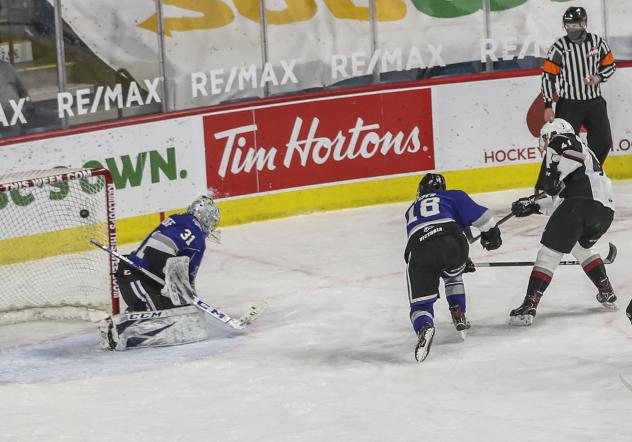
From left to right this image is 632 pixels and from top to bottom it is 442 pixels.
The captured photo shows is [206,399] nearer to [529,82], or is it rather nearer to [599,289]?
[599,289]

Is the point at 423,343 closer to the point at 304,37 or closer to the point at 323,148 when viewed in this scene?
Result: the point at 323,148

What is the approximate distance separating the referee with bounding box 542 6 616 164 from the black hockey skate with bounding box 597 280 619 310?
2233 millimetres

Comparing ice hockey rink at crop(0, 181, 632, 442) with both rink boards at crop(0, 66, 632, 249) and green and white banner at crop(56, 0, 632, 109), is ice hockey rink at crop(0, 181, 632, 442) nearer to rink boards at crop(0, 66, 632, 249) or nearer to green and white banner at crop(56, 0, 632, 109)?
rink boards at crop(0, 66, 632, 249)

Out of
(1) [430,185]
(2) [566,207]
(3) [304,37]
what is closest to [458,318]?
(1) [430,185]

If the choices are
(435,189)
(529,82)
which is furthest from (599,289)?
(529,82)

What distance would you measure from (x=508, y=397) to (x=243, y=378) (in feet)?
3.60

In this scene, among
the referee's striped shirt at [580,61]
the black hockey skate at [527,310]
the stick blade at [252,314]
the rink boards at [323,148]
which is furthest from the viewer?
the referee's striped shirt at [580,61]

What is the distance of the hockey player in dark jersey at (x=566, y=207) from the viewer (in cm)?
602

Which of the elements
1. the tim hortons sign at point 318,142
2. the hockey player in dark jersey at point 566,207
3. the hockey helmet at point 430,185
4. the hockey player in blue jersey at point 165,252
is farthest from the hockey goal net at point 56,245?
the hockey player in dark jersey at point 566,207

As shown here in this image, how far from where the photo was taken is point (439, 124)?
9172mm

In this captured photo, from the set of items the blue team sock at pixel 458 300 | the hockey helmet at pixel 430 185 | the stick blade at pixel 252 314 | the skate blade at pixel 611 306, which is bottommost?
the stick blade at pixel 252 314

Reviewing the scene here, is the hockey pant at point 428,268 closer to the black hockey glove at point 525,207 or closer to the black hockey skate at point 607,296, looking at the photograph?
the black hockey glove at point 525,207

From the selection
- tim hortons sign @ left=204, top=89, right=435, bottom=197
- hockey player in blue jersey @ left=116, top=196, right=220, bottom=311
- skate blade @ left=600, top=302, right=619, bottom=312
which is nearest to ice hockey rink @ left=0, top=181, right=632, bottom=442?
skate blade @ left=600, top=302, right=619, bottom=312

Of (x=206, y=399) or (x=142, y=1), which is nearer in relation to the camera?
(x=206, y=399)
